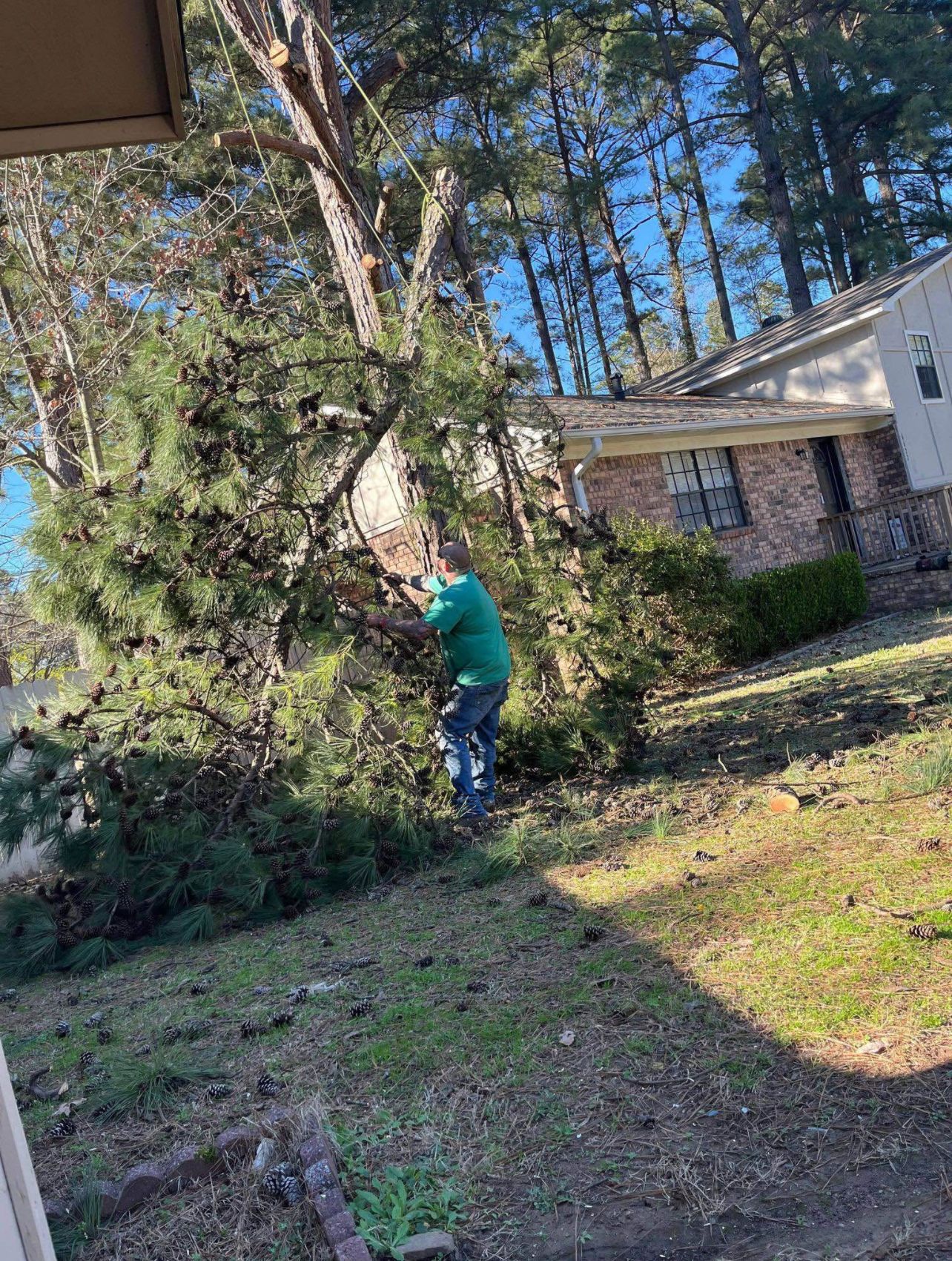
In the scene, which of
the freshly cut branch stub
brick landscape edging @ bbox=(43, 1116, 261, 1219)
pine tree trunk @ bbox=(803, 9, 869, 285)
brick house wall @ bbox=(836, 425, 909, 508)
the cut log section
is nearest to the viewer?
brick landscape edging @ bbox=(43, 1116, 261, 1219)

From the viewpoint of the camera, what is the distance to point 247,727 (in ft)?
20.8

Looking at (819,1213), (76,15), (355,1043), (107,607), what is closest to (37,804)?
(107,607)

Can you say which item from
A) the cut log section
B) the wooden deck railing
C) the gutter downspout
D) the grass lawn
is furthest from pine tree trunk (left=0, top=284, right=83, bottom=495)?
the wooden deck railing

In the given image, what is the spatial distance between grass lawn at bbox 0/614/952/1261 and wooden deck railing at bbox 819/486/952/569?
455 inches

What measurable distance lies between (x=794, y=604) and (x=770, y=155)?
17.4 metres

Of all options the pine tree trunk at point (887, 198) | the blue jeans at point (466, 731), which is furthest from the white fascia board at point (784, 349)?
the blue jeans at point (466, 731)

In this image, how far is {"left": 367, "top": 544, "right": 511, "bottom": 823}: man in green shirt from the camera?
21.6 ft

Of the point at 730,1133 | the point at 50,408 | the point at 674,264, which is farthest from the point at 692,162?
the point at 730,1133

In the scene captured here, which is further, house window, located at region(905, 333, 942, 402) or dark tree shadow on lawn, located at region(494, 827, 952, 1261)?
house window, located at region(905, 333, 942, 402)

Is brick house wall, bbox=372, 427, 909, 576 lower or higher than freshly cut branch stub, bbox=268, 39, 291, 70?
lower

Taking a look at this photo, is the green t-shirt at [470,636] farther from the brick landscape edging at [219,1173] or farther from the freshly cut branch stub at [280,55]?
the freshly cut branch stub at [280,55]

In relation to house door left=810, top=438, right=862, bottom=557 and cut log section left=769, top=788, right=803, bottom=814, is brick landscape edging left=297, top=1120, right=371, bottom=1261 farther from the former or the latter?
house door left=810, top=438, right=862, bottom=557

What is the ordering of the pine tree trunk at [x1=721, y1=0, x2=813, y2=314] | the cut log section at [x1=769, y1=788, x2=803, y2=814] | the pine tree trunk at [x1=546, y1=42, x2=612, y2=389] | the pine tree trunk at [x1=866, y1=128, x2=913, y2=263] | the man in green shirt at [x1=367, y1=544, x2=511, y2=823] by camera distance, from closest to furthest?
the cut log section at [x1=769, y1=788, x2=803, y2=814] → the man in green shirt at [x1=367, y1=544, x2=511, y2=823] → the pine tree trunk at [x1=546, y1=42, x2=612, y2=389] → the pine tree trunk at [x1=866, y1=128, x2=913, y2=263] → the pine tree trunk at [x1=721, y1=0, x2=813, y2=314]

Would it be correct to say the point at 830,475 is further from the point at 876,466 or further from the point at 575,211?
the point at 575,211
